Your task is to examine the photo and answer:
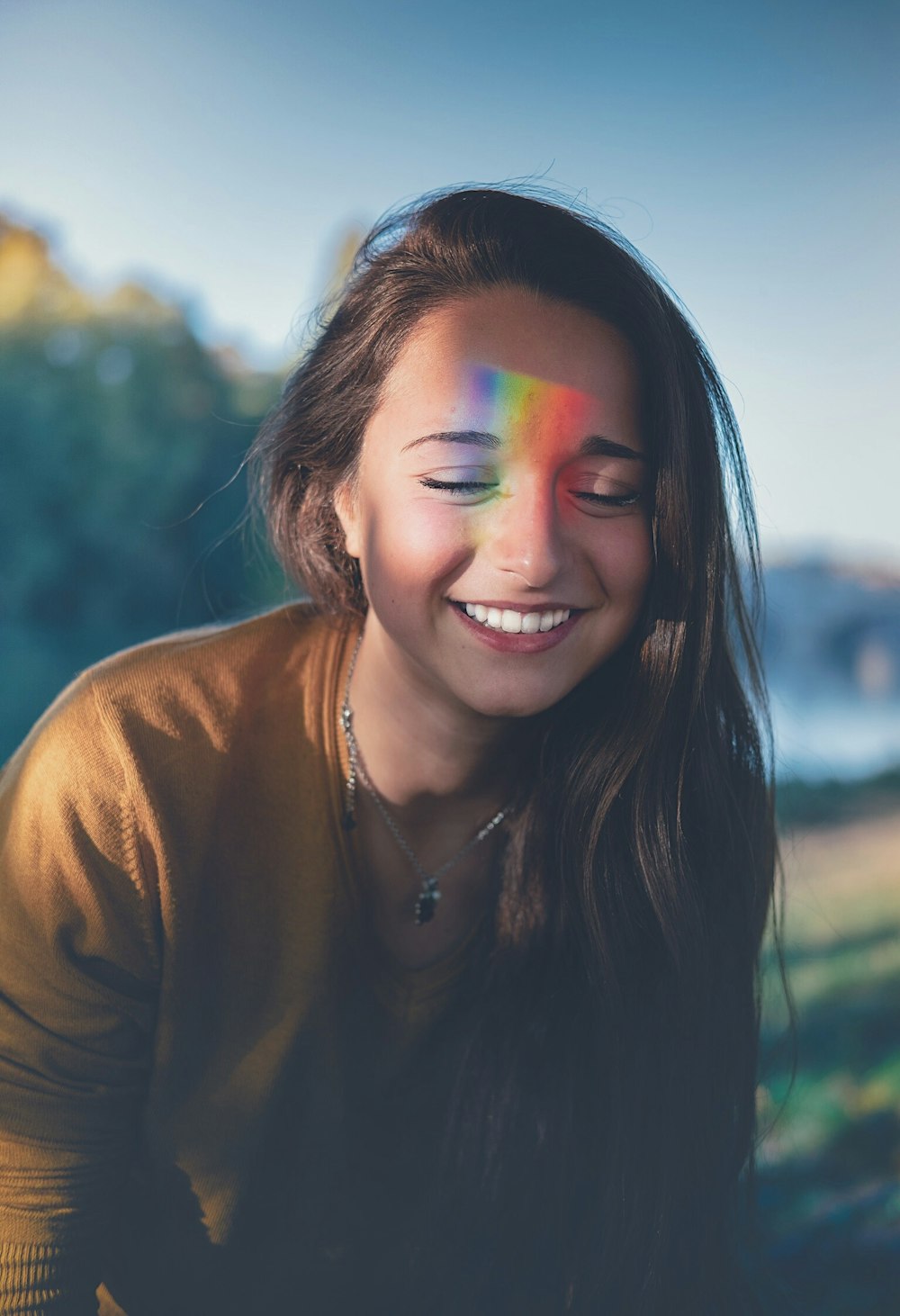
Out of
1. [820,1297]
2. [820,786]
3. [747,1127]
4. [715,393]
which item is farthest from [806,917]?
[715,393]

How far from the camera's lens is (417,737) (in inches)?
54.6

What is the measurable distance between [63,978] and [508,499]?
0.75 metres

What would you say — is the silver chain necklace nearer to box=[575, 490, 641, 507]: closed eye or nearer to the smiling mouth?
the smiling mouth

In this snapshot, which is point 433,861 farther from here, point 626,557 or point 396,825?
point 626,557

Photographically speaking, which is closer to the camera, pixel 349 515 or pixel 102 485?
pixel 349 515

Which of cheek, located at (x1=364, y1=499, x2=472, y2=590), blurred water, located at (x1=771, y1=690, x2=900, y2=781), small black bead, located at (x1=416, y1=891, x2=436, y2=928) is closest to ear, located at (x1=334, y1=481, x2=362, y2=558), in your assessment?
cheek, located at (x1=364, y1=499, x2=472, y2=590)

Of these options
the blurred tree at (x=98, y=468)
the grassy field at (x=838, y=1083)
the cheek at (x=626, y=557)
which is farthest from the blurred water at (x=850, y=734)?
the cheek at (x=626, y=557)

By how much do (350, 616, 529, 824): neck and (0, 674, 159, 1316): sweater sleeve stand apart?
1.15ft

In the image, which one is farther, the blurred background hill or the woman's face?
the blurred background hill

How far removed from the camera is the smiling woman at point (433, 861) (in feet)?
3.89

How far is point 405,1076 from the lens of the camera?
1470 millimetres

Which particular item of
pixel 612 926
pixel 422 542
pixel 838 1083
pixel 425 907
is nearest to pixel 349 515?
pixel 422 542

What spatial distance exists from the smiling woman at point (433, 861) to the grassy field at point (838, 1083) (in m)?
0.41

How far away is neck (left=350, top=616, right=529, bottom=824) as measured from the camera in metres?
1.35
